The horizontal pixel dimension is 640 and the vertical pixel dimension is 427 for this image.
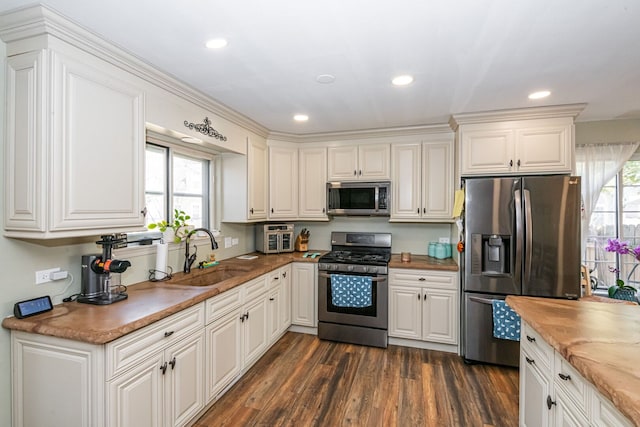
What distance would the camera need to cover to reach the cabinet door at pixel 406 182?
3535mm

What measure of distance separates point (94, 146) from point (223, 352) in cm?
163

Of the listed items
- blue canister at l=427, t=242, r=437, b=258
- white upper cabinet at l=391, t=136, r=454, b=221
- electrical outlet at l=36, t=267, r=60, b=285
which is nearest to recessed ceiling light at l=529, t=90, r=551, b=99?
white upper cabinet at l=391, t=136, r=454, b=221

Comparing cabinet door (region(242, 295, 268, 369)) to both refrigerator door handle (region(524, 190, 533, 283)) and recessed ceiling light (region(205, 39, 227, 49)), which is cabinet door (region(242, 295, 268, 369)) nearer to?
recessed ceiling light (region(205, 39, 227, 49))

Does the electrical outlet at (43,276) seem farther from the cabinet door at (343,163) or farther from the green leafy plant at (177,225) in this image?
the cabinet door at (343,163)

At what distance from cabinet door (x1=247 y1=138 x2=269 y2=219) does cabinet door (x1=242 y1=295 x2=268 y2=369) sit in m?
1.00

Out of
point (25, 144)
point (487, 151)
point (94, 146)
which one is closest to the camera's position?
point (25, 144)

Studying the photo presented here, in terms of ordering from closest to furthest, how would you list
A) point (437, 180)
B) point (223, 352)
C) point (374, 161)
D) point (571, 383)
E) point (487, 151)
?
point (571, 383)
point (223, 352)
point (487, 151)
point (437, 180)
point (374, 161)

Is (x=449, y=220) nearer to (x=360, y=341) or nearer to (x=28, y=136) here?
(x=360, y=341)

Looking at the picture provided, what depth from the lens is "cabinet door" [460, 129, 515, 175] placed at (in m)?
2.97

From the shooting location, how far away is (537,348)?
1580mm

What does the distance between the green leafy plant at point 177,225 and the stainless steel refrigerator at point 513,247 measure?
2.59 meters

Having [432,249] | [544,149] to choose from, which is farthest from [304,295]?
[544,149]

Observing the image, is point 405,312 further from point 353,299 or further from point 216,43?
point 216,43

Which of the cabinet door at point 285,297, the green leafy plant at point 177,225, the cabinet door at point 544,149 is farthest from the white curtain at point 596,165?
the green leafy plant at point 177,225
